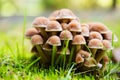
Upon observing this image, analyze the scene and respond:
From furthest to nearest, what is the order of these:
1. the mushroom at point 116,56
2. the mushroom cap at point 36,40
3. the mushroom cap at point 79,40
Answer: the mushroom at point 116,56 → the mushroom cap at point 36,40 → the mushroom cap at point 79,40

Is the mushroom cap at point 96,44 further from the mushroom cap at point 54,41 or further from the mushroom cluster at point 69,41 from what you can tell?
the mushroom cap at point 54,41

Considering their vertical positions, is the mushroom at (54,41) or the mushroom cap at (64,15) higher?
the mushroom cap at (64,15)

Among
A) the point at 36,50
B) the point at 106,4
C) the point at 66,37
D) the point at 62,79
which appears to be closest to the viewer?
the point at 62,79

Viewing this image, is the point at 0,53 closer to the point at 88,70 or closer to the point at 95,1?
the point at 88,70

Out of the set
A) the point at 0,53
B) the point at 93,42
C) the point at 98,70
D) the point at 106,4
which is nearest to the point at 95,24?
the point at 93,42

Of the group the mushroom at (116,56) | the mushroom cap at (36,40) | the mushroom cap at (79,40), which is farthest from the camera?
the mushroom at (116,56)

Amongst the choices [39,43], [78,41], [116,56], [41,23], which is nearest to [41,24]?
[41,23]

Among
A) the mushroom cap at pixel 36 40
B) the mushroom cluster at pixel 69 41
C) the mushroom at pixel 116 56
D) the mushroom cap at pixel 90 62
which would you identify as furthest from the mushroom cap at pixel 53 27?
the mushroom at pixel 116 56
